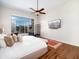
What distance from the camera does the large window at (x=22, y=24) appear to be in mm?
6419

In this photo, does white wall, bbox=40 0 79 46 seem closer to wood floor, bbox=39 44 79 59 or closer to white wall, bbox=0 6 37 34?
wood floor, bbox=39 44 79 59

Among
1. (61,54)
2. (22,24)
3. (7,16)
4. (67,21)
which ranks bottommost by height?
(61,54)

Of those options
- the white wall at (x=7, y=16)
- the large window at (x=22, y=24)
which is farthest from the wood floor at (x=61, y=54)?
the large window at (x=22, y=24)

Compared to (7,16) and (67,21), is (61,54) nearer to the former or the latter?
(67,21)

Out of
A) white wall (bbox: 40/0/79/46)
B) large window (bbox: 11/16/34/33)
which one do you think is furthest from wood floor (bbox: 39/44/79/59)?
large window (bbox: 11/16/34/33)

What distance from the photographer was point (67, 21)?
5.09m

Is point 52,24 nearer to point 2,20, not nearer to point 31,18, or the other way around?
point 31,18

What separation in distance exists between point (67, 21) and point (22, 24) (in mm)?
4406

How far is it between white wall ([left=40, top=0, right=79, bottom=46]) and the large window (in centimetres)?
229

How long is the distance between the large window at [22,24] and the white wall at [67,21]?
2.29 meters

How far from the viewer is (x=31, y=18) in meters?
7.69

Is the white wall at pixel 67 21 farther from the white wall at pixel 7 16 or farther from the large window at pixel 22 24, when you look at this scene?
the white wall at pixel 7 16

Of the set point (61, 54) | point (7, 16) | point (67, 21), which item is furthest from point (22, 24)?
point (61, 54)

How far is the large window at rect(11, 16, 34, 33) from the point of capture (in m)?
6.42
